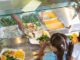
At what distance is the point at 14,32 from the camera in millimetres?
976

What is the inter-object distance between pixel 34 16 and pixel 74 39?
402mm

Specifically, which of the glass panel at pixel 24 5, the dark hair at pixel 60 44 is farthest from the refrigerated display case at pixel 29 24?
the dark hair at pixel 60 44

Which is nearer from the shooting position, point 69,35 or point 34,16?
point 34,16

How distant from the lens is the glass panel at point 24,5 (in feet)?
2.55

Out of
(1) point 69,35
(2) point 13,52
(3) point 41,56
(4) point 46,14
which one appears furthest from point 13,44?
(1) point 69,35

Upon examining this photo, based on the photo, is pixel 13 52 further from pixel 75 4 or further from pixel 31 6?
pixel 75 4

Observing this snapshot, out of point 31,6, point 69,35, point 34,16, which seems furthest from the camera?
point 69,35

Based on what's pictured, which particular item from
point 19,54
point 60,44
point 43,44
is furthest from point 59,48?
point 19,54

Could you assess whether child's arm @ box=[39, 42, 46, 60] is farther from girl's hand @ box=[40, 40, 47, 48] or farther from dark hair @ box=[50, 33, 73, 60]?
dark hair @ box=[50, 33, 73, 60]

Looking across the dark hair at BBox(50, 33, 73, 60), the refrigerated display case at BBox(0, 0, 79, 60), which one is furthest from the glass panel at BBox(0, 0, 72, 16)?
the dark hair at BBox(50, 33, 73, 60)

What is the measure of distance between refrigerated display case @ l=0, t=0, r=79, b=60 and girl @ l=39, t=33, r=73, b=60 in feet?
0.18

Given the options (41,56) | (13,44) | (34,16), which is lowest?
(41,56)

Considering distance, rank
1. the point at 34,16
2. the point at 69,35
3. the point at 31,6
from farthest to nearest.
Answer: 1. the point at 69,35
2. the point at 34,16
3. the point at 31,6

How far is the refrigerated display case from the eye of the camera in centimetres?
87
